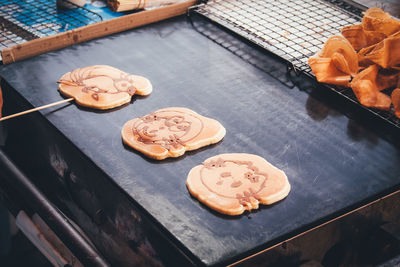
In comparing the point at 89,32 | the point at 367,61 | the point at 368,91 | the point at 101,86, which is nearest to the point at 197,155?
the point at 101,86

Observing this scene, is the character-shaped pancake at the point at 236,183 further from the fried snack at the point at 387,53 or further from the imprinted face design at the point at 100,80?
the fried snack at the point at 387,53

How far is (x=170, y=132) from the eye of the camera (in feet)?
5.86

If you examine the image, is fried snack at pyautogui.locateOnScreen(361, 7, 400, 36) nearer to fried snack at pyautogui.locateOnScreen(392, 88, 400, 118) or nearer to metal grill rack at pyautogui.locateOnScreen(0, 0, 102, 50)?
fried snack at pyautogui.locateOnScreen(392, 88, 400, 118)

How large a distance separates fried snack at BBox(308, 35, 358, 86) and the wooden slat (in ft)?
3.28

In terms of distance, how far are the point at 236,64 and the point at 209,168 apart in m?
0.85

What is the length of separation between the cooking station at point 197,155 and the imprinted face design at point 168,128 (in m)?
→ 0.07

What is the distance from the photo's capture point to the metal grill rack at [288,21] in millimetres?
2291

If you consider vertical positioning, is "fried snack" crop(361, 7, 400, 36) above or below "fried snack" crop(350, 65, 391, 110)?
above

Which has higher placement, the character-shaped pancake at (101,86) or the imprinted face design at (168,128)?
the imprinted face design at (168,128)

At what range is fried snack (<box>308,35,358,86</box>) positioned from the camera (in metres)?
2.05

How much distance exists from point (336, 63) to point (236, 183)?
2.84 feet

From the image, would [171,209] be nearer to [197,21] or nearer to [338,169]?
[338,169]

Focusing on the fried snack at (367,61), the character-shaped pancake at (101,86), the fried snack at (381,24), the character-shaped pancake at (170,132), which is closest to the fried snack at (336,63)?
the fried snack at (367,61)

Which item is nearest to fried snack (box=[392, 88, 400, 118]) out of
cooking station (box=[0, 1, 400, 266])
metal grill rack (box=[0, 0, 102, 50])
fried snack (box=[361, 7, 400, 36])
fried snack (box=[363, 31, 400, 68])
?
cooking station (box=[0, 1, 400, 266])
